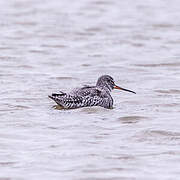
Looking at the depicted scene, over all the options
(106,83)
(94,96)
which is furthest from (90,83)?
(94,96)

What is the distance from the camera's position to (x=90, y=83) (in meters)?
17.0

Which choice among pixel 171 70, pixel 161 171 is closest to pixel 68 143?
pixel 161 171

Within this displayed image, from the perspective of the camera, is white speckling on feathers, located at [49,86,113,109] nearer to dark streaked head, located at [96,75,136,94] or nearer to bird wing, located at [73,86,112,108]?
bird wing, located at [73,86,112,108]

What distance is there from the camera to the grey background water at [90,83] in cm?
1062

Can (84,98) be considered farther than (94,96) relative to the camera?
No

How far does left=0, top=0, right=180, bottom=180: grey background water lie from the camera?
1062 cm

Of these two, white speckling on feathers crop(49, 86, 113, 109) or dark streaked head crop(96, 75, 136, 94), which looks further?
dark streaked head crop(96, 75, 136, 94)

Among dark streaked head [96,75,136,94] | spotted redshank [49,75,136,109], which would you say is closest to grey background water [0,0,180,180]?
spotted redshank [49,75,136,109]

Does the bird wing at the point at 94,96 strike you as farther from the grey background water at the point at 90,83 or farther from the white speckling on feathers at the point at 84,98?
the grey background water at the point at 90,83

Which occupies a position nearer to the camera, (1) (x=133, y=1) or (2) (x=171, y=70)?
(2) (x=171, y=70)

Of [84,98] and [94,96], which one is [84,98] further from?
[94,96]

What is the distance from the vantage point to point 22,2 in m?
29.6

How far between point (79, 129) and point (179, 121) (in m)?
1.70

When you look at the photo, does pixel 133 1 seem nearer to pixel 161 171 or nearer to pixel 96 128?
pixel 96 128
